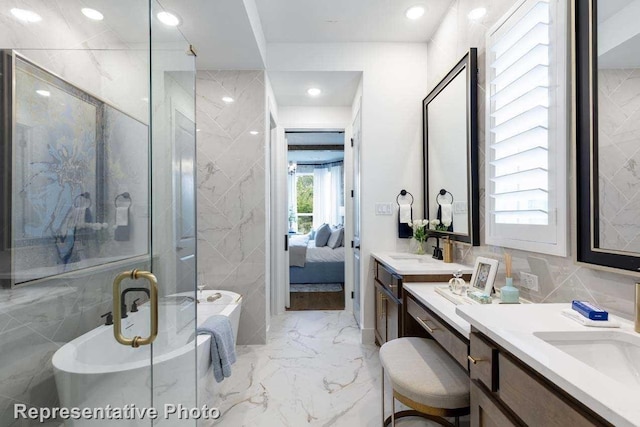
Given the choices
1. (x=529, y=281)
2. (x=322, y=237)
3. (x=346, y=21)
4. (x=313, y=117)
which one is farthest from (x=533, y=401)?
(x=322, y=237)

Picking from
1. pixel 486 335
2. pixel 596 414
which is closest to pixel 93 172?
pixel 486 335

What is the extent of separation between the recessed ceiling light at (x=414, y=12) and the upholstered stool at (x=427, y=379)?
2516 millimetres

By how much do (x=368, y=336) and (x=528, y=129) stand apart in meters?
2.23

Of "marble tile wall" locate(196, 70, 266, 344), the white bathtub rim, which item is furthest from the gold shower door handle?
"marble tile wall" locate(196, 70, 266, 344)

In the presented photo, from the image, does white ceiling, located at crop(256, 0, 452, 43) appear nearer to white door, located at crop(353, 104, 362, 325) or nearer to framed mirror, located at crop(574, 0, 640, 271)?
white door, located at crop(353, 104, 362, 325)

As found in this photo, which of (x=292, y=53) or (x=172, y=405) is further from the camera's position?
(x=292, y=53)

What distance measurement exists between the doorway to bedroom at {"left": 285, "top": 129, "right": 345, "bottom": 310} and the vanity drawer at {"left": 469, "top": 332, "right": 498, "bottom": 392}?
9.83 ft

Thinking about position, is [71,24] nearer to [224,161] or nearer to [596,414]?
[224,161]

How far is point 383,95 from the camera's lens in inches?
116

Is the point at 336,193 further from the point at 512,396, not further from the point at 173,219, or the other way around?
the point at 512,396

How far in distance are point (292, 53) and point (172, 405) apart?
9.63ft

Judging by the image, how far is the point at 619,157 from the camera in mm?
1084

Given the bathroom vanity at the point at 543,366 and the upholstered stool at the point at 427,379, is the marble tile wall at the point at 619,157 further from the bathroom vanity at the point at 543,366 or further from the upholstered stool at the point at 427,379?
the upholstered stool at the point at 427,379

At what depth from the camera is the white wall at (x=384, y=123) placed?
9.68 ft
